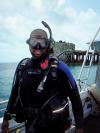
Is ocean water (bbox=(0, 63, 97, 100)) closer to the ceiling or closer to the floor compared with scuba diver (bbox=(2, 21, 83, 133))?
closer to the floor

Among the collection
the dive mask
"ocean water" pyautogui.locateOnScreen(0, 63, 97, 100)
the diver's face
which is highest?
the dive mask

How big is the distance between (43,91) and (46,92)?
40 millimetres

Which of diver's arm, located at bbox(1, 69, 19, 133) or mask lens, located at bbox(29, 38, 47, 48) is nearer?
mask lens, located at bbox(29, 38, 47, 48)

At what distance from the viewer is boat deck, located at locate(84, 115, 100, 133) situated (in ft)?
21.2

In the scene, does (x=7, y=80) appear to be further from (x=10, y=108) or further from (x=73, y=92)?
(x=73, y=92)

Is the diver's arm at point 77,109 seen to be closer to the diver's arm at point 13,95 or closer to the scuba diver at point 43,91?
the scuba diver at point 43,91

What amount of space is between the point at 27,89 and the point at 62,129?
0.57 m

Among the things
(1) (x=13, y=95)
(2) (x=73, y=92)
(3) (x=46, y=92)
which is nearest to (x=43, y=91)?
(3) (x=46, y=92)

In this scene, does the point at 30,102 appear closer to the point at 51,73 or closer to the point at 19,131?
the point at 51,73

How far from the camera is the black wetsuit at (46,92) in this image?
289cm

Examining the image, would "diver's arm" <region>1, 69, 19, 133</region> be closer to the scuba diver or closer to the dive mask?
the scuba diver

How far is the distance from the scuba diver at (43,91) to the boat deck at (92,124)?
3590mm

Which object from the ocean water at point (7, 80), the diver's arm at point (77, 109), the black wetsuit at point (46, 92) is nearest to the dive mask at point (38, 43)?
the black wetsuit at point (46, 92)

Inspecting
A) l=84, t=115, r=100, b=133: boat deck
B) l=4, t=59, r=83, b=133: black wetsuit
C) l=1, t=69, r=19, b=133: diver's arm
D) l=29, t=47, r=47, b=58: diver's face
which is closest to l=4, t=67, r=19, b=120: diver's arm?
l=1, t=69, r=19, b=133: diver's arm
